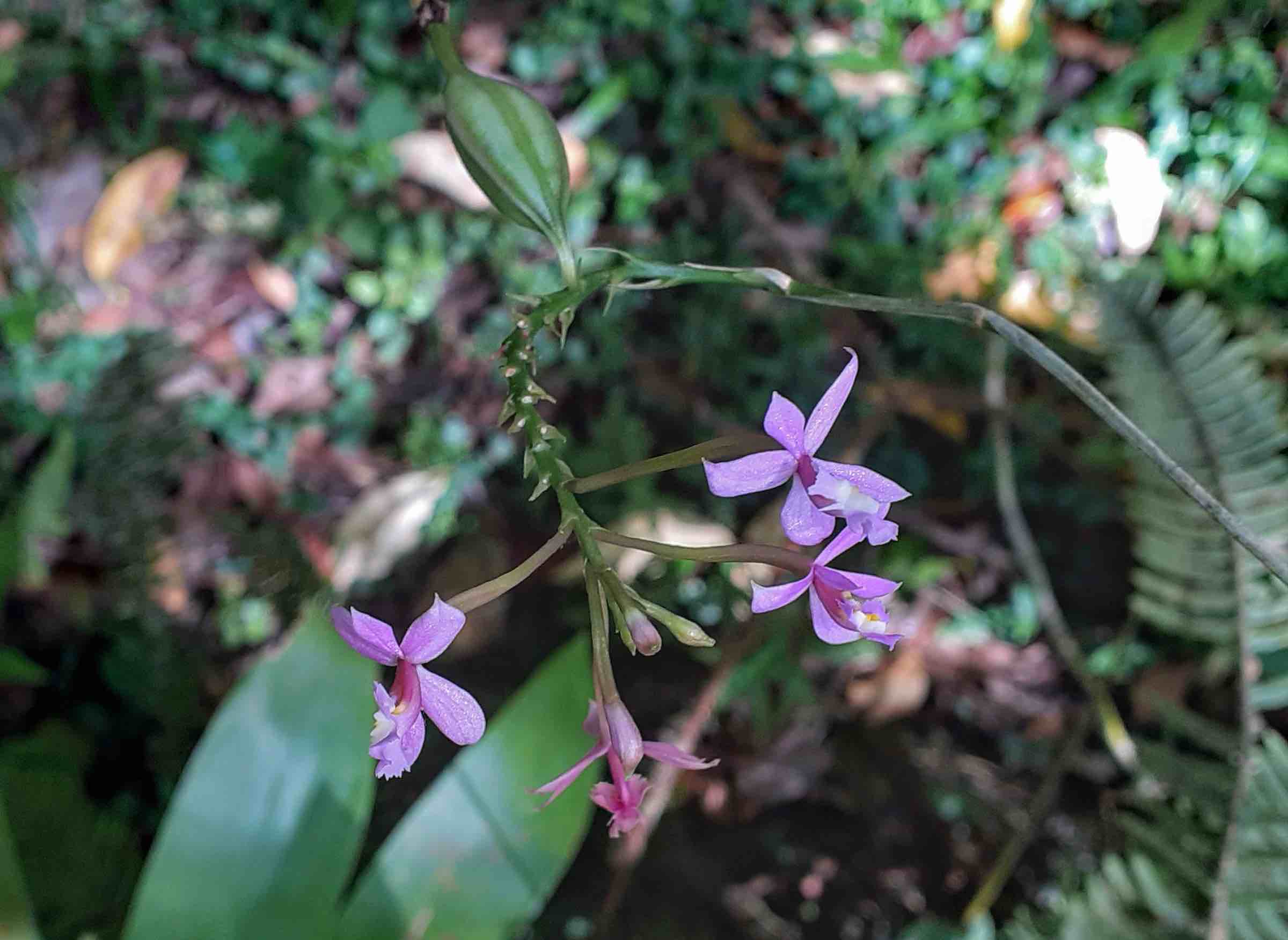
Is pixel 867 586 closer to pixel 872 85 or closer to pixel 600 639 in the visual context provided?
pixel 600 639

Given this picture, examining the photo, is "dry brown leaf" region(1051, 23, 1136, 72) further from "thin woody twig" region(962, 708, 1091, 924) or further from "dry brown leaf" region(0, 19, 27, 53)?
"dry brown leaf" region(0, 19, 27, 53)

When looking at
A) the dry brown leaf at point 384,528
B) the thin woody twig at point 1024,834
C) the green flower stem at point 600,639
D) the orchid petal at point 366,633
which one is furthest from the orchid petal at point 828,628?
the dry brown leaf at point 384,528

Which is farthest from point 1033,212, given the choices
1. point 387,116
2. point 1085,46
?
point 387,116

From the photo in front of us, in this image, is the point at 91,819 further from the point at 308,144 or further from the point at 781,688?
the point at 308,144

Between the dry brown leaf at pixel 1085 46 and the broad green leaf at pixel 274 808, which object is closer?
the broad green leaf at pixel 274 808

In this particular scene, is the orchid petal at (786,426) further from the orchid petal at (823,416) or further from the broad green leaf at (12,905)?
the broad green leaf at (12,905)
